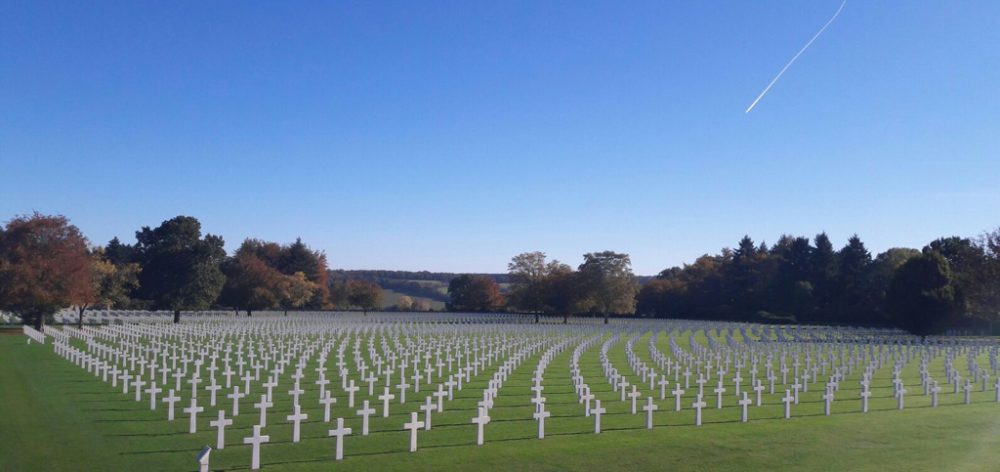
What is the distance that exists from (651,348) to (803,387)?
403 inches

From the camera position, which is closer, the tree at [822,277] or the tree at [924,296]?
the tree at [924,296]

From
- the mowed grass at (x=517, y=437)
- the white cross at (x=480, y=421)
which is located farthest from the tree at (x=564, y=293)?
the white cross at (x=480, y=421)

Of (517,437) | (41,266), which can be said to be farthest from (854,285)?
(517,437)

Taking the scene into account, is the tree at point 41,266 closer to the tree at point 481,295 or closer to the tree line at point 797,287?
the tree line at point 797,287

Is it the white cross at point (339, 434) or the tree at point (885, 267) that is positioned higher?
the tree at point (885, 267)

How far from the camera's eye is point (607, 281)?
7138cm

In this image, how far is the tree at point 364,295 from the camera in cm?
9169

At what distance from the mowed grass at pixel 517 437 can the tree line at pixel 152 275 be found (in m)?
24.1

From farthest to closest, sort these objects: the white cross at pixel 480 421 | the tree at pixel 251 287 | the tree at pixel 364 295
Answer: the tree at pixel 364 295
the tree at pixel 251 287
the white cross at pixel 480 421

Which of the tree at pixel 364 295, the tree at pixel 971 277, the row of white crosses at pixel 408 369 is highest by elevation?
the tree at pixel 971 277

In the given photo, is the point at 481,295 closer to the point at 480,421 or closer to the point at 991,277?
the point at 991,277

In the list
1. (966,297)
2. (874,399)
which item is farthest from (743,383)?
(966,297)

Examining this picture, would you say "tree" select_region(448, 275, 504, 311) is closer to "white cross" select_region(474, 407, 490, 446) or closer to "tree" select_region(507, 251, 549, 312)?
"tree" select_region(507, 251, 549, 312)

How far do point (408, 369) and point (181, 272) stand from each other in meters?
37.3
